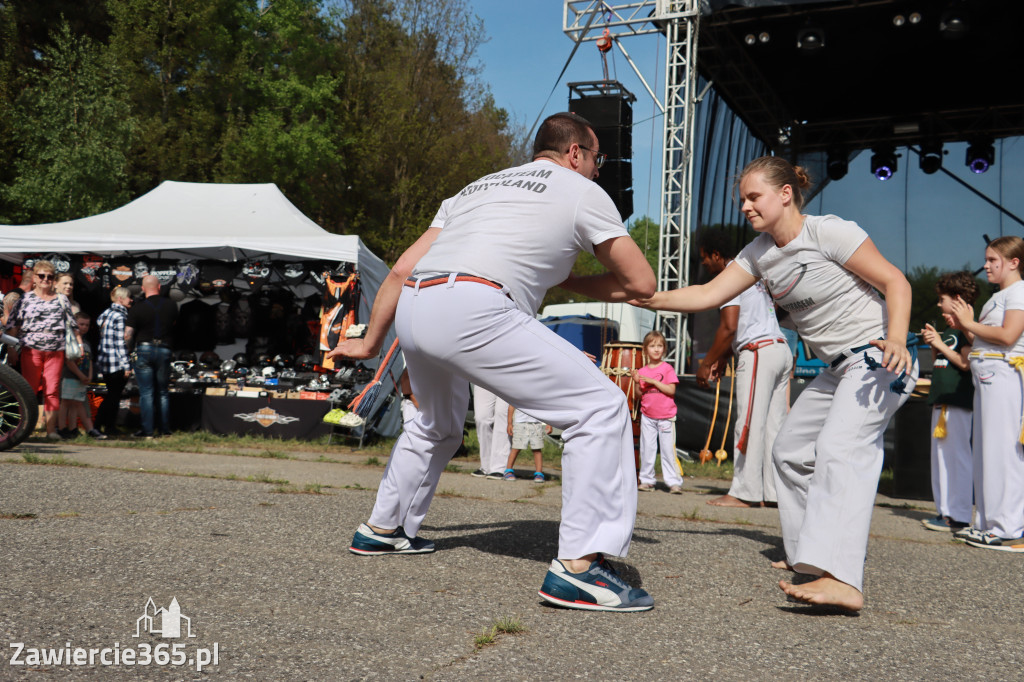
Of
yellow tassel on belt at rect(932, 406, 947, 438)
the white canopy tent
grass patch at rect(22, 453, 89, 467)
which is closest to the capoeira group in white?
yellow tassel on belt at rect(932, 406, 947, 438)

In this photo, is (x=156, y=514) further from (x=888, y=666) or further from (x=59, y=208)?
(x=59, y=208)

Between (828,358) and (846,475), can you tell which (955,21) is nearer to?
(828,358)

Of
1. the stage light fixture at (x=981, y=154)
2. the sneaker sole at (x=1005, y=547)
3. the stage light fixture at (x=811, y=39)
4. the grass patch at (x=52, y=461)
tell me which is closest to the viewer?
the sneaker sole at (x=1005, y=547)

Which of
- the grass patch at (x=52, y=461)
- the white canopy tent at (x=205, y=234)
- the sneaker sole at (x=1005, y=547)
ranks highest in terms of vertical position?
the white canopy tent at (x=205, y=234)

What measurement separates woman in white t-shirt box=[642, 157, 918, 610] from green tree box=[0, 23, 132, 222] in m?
21.9

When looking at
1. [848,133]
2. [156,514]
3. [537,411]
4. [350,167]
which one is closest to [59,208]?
[350,167]

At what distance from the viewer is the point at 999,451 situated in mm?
5211

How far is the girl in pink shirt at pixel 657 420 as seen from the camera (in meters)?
7.70

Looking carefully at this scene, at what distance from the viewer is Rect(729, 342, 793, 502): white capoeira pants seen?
648cm

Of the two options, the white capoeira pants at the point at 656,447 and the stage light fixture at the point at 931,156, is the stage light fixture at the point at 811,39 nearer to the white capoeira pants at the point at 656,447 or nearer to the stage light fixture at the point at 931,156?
the stage light fixture at the point at 931,156

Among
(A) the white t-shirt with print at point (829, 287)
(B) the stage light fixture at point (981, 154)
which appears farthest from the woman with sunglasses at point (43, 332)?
(B) the stage light fixture at point (981, 154)

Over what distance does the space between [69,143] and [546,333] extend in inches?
920

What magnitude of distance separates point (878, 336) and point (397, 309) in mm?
1952

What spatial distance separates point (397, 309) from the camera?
3123 mm
